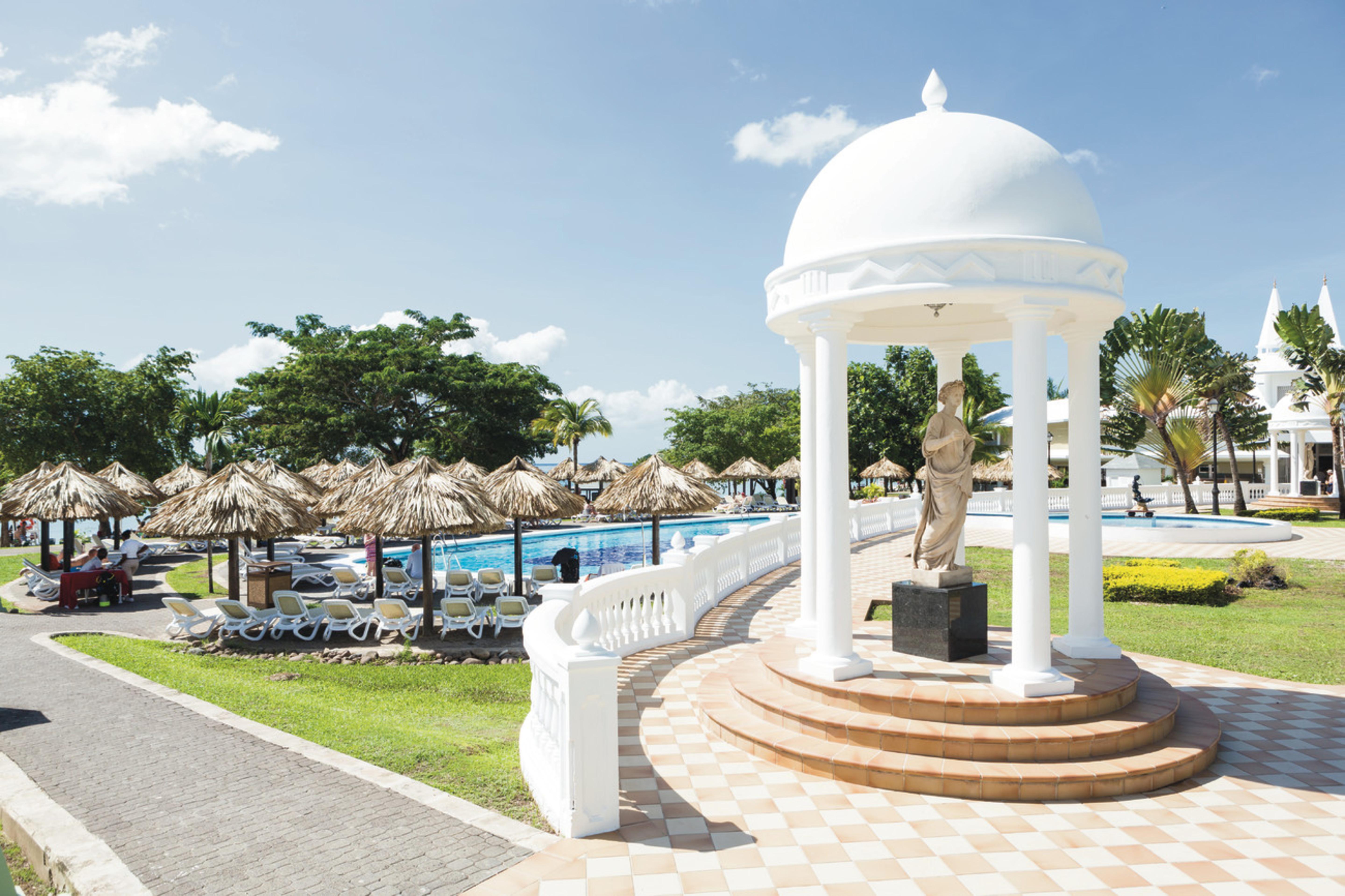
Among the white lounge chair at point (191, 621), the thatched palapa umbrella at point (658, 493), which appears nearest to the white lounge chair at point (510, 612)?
the thatched palapa umbrella at point (658, 493)

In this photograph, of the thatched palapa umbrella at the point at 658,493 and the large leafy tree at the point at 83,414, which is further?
the large leafy tree at the point at 83,414

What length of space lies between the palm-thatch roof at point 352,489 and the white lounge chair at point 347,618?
11.1 feet

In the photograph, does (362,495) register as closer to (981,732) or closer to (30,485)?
(30,485)

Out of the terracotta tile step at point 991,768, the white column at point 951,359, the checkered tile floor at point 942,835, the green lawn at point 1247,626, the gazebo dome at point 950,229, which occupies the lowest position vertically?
the green lawn at point 1247,626

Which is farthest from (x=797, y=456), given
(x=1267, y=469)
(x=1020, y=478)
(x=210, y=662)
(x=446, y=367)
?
(x=1020, y=478)

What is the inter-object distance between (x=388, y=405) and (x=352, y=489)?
21.6 meters

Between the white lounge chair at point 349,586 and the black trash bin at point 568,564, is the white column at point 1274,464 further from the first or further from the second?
the white lounge chair at point 349,586

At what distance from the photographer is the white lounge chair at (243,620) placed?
13.8m

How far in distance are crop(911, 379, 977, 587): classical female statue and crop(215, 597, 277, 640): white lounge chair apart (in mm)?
11801

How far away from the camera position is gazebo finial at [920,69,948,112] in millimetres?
7344

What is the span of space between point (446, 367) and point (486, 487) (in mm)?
22416

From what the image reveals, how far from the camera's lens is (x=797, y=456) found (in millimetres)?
49062

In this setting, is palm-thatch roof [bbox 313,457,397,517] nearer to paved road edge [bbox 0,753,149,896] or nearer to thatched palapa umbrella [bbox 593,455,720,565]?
thatched palapa umbrella [bbox 593,455,720,565]

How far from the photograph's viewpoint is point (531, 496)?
1666 cm
